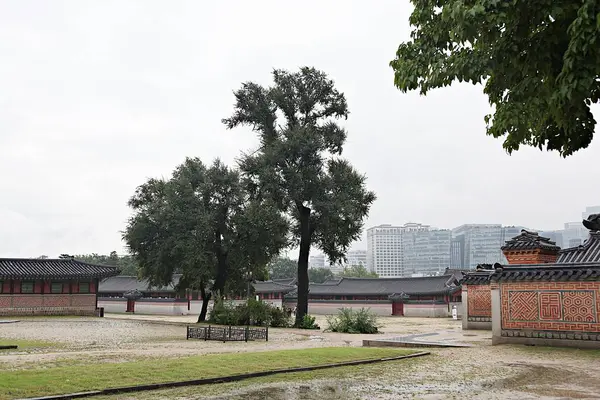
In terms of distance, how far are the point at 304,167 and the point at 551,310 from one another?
2031 cm

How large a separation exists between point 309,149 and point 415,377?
2640 cm

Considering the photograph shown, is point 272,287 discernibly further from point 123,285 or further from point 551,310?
point 551,310

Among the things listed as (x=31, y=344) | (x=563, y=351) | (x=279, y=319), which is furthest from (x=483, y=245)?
(x=31, y=344)

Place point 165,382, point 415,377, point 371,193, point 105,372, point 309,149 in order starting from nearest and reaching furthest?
Answer: point 165,382
point 105,372
point 415,377
point 309,149
point 371,193

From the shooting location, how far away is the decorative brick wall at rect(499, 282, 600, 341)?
22.3 m

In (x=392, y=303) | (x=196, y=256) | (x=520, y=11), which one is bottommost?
(x=392, y=303)

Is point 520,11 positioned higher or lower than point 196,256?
higher

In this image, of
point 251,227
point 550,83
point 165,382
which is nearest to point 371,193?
point 251,227

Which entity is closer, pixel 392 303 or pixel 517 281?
pixel 517 281

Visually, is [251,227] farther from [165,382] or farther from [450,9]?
[450,9]

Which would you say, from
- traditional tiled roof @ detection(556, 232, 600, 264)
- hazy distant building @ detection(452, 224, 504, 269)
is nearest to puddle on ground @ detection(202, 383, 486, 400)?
traditional tiled roof @ detection(556, 232, 600, 264)

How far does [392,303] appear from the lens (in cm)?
7212

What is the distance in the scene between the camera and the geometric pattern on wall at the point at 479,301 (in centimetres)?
3528

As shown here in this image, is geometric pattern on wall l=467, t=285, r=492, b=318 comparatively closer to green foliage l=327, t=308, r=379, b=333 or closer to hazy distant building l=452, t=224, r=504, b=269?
green foliage l=327, t=308, r=379, b=333
